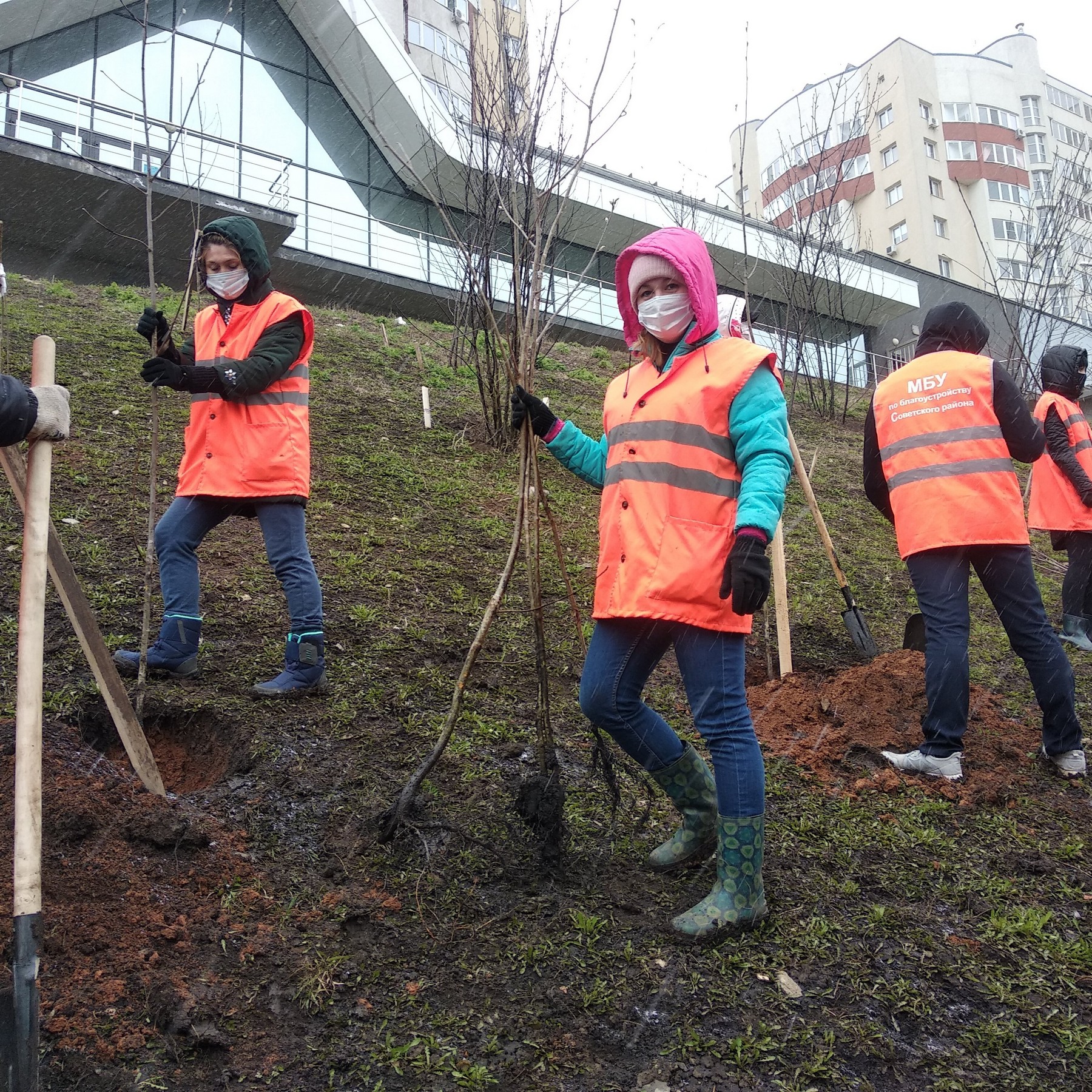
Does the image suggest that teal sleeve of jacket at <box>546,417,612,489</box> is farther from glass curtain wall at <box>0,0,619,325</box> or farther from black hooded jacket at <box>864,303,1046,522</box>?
glass curtain wall at <box>0,0,619,325</box>

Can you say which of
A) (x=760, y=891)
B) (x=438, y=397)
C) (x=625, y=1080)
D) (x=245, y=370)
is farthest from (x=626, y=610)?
(x=438, y=397)

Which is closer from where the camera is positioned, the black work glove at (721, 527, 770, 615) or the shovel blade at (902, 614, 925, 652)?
the black work glove at (721, 527, 770, 615)

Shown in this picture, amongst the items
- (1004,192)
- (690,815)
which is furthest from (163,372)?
(1004,192)

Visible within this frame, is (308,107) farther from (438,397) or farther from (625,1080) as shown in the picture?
(625,1080)

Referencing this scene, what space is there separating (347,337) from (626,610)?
8.69m

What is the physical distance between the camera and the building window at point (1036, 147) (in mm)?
44094

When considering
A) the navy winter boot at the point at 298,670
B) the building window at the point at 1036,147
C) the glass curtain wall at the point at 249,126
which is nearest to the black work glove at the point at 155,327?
the navy winter boot at the point at 298,670

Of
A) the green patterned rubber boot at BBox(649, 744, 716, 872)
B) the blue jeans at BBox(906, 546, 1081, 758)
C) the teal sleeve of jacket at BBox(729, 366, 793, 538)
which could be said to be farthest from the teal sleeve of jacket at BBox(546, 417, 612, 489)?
the blue jeans at BBox(906, 546, 1081, 758)

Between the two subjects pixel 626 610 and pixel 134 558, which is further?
pixel 134 558

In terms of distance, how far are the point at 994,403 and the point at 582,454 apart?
6.27 ft

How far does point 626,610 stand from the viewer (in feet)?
8.25

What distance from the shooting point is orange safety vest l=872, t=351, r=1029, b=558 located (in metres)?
3.63

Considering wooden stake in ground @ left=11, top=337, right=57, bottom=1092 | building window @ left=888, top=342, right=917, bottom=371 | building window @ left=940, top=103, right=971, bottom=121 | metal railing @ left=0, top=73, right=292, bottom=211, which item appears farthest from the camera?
building window @ left=940, top=103, right=971, bottom=121

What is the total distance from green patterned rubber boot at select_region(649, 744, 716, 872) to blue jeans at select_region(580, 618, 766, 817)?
0.26 ft
